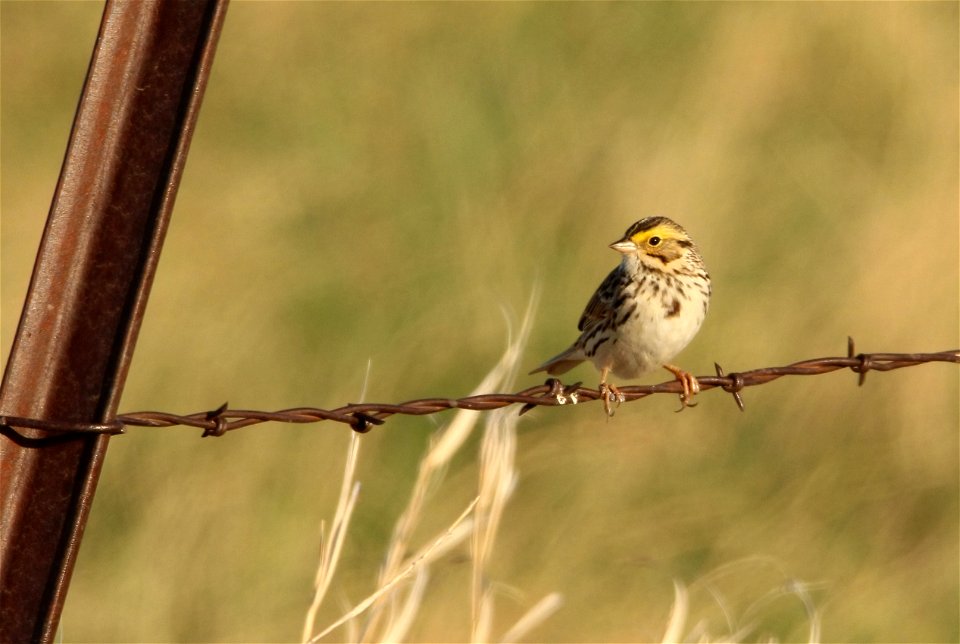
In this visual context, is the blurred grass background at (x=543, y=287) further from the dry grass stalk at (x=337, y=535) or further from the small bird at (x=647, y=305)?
the dry grass stalk at (x=337, y=535)

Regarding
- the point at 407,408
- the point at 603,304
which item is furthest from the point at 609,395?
the point at 407,408

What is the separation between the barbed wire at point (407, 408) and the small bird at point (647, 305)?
2.04ft

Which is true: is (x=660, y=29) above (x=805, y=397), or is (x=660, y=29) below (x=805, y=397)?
above

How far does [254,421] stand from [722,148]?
7.47 metres

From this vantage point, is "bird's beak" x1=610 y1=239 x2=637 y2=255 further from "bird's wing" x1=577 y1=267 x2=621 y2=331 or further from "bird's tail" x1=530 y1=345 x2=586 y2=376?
"bird's tail" x1=530 y1=345 x2=586 y2=376

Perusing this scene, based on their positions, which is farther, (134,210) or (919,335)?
(919,335)

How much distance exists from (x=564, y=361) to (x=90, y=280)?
2946 millimetres

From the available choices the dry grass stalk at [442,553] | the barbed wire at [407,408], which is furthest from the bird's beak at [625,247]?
the dry grass stalk at [442,553]

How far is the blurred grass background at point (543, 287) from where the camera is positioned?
7.84 meters

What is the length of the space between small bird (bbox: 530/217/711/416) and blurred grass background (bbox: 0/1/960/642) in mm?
1387

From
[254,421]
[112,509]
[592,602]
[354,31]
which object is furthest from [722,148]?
[254,421]

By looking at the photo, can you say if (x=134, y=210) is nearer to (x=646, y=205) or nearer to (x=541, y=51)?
(x=646, y=205)

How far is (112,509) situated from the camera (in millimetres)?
8070

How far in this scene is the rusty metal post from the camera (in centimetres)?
308
